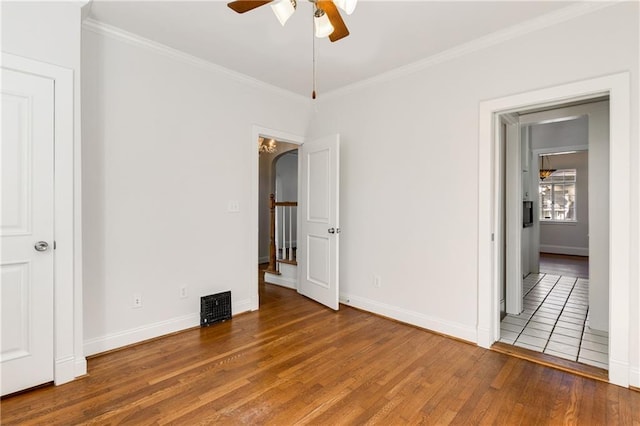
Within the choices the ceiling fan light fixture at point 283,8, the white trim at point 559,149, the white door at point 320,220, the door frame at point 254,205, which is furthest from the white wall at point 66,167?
the white trim at point 559,149

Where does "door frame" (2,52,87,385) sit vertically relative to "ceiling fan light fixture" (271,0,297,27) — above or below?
below

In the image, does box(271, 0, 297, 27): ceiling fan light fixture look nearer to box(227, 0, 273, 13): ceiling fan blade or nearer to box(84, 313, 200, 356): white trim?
box(227, 0, 273, 13): ceiling fan blade

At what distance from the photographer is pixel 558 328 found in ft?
10.8

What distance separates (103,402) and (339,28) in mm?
2708

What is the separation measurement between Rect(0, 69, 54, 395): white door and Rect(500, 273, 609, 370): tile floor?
372 centimetres

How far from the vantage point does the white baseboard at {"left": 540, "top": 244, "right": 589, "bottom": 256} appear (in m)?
7.89

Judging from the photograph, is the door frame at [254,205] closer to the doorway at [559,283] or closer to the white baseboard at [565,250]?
the doorway at [559,283]

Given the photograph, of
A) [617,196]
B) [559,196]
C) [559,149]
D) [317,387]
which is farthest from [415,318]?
[559,196]

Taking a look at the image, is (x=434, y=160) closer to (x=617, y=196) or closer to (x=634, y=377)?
(x=617, y=196)

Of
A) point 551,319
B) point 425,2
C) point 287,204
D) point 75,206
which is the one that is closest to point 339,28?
point 425,2

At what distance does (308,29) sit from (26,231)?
2.55 meters

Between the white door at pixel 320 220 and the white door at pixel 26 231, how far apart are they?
2595mm

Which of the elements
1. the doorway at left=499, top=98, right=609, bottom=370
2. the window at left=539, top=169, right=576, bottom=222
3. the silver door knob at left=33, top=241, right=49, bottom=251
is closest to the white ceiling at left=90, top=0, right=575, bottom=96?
the doorway at left=499, top=98, right=609, bottom=370

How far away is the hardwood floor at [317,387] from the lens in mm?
1919
